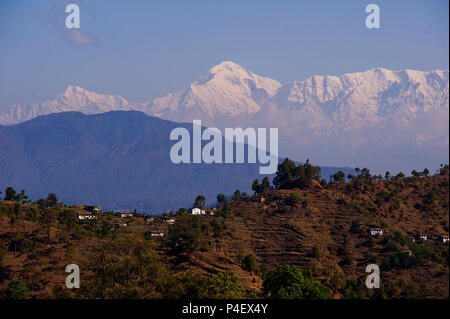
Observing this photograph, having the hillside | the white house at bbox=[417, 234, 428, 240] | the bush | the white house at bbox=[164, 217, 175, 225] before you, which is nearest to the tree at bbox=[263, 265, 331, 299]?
the hillside

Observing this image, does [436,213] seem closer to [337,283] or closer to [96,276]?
[337,283]

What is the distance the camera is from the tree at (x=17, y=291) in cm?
6588

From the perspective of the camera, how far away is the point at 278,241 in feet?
314

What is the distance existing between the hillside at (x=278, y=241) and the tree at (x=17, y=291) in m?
2.78

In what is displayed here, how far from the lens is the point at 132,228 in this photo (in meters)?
107

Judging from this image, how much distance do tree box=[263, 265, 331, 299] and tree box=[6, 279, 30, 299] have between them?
2604 cm

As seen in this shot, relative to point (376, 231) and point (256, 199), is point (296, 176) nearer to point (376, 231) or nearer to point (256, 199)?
point (256, 199)

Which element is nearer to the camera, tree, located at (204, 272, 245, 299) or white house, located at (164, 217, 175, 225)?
tree, located at (204, 272, 245, 299)

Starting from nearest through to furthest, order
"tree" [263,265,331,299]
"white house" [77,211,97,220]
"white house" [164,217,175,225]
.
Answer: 1. "tree" [263,265,331,299]
2. "white house" [77,211,97,220]
3. "white house" [164,217,175,225]

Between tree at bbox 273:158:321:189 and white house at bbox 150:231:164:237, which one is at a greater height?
tree at bbox 273:158:321:189

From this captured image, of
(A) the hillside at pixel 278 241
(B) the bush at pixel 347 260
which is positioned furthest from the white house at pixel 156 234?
(B) the bush at pixel 347 260

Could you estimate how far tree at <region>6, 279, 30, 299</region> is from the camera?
2594 inches

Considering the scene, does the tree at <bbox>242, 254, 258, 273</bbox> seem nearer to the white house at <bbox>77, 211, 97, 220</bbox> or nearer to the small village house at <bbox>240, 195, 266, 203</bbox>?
the small village house at <bbox>240, 195, 266, 203</bbox>
